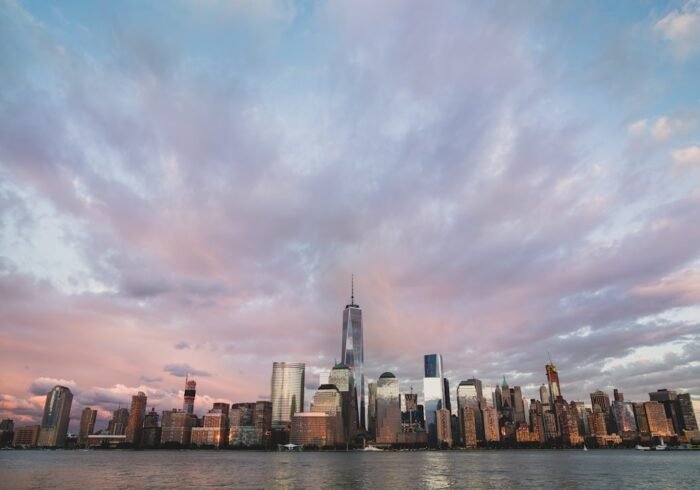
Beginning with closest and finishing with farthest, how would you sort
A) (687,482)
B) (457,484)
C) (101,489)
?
(101,489) → (457,484) → (687,482)

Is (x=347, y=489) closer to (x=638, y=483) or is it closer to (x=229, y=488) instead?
(x=229, y=488)

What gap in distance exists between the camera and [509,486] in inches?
4289

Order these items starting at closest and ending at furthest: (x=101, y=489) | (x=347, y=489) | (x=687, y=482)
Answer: (x=101, y=489)
(x=347, y=489)
(x=687, y=482)

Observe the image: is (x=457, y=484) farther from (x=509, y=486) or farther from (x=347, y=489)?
(x=347, y=489)

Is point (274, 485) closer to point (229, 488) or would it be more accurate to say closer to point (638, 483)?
point (229, 488)

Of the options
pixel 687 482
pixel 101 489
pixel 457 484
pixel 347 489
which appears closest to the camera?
pixel 101 489

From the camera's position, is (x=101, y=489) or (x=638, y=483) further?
(x=638, y=483)

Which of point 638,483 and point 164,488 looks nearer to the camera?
point 164,488

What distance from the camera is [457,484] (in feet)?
Answer: 375

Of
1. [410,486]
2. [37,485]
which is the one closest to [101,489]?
[37,485]

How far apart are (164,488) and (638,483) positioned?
114 meters

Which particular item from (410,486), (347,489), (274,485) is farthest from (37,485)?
(410,486)

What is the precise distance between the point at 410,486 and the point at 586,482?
46424 millimetres

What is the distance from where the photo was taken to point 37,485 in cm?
10612
